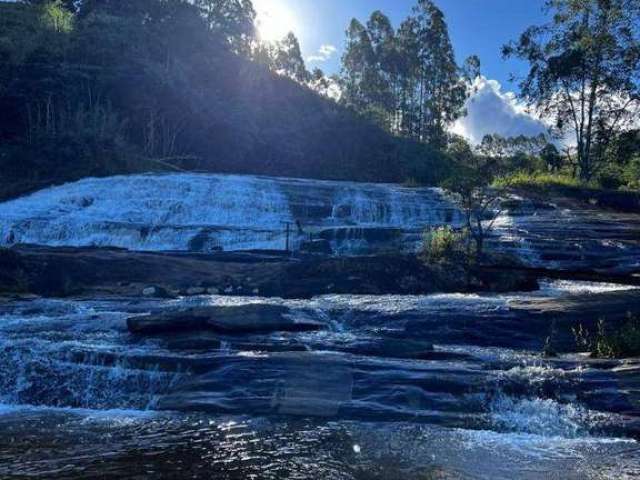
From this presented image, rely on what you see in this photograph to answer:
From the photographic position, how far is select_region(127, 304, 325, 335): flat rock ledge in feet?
31.9

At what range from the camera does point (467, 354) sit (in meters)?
8.85

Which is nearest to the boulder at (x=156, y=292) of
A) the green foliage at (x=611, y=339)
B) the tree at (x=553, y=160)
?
the green foliage at (x=611, y=339)

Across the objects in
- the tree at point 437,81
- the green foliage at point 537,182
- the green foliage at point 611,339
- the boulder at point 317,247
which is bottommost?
the green foliage at point 611,339

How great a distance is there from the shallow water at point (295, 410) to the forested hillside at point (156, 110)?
18229 mm

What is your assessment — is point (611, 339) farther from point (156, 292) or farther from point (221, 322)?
point (156, 292)

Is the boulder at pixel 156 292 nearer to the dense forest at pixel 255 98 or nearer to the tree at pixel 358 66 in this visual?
the dense forest at pixel 255 98

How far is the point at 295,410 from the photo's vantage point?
725 centimetres

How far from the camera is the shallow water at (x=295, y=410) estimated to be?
5.68 metres

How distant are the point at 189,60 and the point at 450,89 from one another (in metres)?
24.4

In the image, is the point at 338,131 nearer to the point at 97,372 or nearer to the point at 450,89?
the point at 450,89

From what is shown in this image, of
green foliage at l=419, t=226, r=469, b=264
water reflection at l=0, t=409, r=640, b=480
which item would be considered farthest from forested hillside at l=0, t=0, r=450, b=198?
water reflection at l=0, t=409, r=640, b=480

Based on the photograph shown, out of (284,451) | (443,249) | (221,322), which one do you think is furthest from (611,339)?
(443,249)

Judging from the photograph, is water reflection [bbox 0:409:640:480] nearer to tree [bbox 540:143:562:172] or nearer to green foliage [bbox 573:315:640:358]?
green foliage [bbox 573:315:640:358]

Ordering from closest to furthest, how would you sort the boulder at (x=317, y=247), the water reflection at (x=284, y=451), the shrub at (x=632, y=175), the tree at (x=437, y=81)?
the water reflection at (x=284, y=451) < the boulder at (x=317, y=247) < the shrub at (x=632, y=175) < the tree at (x=437, y=81)
